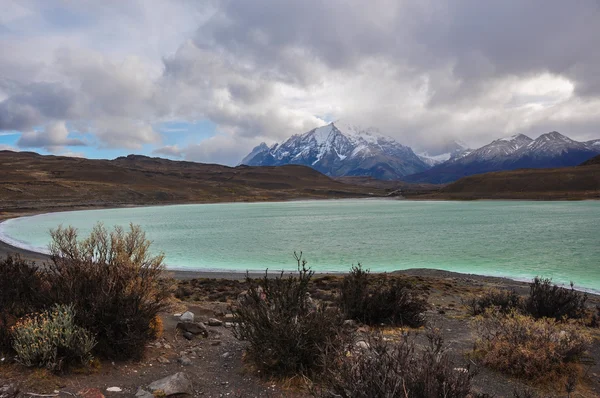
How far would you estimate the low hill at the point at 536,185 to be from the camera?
107m

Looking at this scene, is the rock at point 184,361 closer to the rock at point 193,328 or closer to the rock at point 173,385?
the rock at point 173,385

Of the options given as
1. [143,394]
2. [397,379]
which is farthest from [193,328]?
[397,379]

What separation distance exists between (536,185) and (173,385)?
13436 centimetres

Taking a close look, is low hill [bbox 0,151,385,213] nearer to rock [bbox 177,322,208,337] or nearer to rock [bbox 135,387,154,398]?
rock [bbox 177,322,208,337]

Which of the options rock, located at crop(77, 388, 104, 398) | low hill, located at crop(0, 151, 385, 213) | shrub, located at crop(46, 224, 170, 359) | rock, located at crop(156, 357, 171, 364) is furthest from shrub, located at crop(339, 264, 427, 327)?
low hill, located at crop(0, 151, 385, 213)

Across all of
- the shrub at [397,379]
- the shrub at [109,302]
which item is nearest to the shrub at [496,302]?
the shrub at [397,379]

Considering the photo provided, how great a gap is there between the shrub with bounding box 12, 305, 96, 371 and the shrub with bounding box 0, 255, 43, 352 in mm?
327

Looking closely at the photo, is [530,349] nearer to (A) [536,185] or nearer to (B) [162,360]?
(B) [162,360]

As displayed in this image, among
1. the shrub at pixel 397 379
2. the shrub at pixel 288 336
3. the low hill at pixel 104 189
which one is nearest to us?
the shrub at pixel 397 379

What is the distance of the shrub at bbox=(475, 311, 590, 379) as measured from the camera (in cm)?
578

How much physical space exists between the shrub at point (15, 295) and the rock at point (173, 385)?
89.3 inches

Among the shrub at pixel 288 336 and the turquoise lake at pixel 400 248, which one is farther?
the turquoise lake at pixel 400 248

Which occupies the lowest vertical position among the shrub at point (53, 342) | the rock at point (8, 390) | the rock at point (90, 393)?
the rock at point (90, 393)

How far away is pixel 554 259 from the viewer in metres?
23.2
